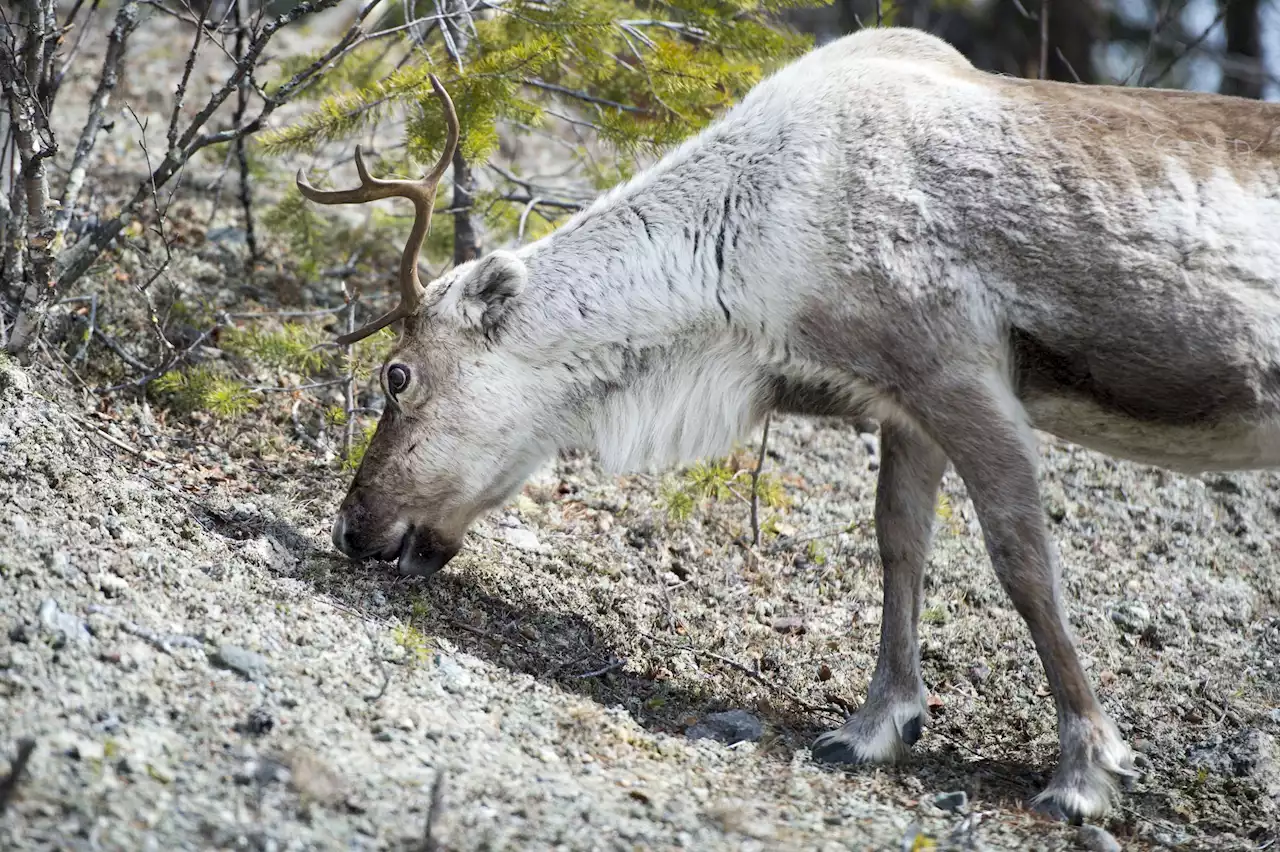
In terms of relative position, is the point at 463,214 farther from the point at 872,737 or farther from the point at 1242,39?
the point at 1242,39

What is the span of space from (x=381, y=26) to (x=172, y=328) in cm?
238

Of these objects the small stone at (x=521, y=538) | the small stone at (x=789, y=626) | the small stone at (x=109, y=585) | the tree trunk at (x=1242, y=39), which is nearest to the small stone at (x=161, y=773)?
the small stone at (x=109, y=585)

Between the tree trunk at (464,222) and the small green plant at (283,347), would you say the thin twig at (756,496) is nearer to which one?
the tree trunk at (464,222)

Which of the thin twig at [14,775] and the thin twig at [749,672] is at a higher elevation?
the thin twig at [14,775]

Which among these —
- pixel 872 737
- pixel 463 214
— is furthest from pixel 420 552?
pixel 463 214

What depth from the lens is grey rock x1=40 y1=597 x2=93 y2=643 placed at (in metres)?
3.50

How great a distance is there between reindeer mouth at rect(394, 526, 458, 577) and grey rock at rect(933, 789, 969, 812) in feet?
6.42

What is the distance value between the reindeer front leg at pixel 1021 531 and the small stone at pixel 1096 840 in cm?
21

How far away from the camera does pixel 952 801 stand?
157 inches

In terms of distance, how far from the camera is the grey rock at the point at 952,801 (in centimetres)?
397

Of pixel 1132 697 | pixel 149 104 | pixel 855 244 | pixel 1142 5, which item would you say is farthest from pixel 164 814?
pixel 1142 5

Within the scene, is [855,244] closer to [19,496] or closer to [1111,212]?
[1111,212]

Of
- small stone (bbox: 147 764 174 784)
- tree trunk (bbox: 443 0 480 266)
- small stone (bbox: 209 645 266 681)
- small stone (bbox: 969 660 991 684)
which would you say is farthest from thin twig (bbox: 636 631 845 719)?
tree trunk (bbox: 443 0 480 266)

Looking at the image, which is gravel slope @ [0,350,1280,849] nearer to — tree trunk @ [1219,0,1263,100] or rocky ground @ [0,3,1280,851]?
rocky ground @ [0,3,1280,851]
